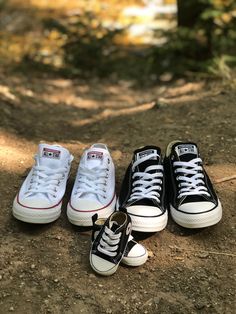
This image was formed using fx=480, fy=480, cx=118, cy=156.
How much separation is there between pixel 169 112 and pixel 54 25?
2790mm

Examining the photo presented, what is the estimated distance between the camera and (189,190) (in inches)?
105

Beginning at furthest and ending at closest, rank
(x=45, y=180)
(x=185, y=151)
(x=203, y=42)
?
(x=203, y=42), (x=185, y=151), (x=45, y=180)

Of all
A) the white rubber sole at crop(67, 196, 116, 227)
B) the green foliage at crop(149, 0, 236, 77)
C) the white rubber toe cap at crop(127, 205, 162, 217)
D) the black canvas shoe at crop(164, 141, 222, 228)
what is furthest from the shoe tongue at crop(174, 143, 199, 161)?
the green foliage at crop(149, 0, 236, 77)

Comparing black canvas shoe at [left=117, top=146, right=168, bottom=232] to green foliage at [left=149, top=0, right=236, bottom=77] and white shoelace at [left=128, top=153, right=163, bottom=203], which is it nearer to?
white shoelace at [left=128, top=153, right=163, bottom=203]

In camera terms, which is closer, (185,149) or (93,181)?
(93,181)

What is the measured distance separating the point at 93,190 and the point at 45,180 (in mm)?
296

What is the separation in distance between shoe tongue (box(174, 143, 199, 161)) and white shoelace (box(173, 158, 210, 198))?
0.03 meters

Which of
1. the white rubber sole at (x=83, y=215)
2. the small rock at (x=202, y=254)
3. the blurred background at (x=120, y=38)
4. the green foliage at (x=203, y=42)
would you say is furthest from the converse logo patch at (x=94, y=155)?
the green foliage at (x=203, y=42)

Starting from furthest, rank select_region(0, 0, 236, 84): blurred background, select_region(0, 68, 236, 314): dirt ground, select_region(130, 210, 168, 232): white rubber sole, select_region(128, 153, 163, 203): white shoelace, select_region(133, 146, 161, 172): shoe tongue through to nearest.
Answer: select_region(0, 0, 236, 84): blurred background, select_region(133, 146, 161, 172): shoe tongue, select_region(128, 153, 163, 203): white shoelace, select_region(130, 210, 168, 232): white rubber sole, select_region(0, 68, 236, 314): dirt ground

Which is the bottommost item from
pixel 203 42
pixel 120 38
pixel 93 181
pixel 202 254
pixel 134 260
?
pixel 120 38

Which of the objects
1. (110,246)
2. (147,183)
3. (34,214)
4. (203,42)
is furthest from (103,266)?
(203,42)

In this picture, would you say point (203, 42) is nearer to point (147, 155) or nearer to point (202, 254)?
point (147, 155)

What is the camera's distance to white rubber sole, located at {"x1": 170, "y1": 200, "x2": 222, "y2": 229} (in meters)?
2.55

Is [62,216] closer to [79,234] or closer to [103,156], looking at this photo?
[79,234]
